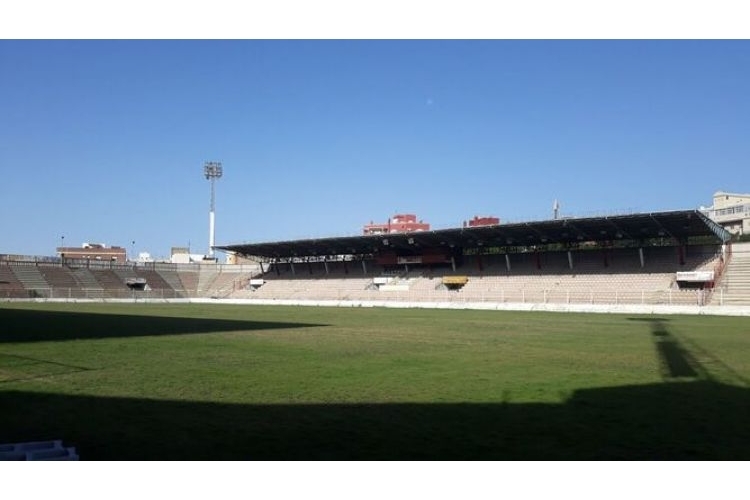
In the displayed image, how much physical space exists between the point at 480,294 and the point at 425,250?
15807 mm

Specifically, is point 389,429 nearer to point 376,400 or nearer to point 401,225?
point 376,400

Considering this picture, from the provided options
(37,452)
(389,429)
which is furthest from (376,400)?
(37,452)

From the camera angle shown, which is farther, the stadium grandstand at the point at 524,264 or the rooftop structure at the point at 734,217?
the rooftop structure at the point at 734,217

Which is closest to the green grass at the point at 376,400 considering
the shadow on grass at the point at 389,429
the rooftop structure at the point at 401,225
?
the shadow on grass at the point at 389,429

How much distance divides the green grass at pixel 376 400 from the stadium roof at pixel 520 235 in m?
39.9

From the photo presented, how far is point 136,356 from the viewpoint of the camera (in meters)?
18.3

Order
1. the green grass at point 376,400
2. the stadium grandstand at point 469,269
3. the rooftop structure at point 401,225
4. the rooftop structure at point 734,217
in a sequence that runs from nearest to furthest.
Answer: the green grass at point 376,400, the stadium grandstand at point 469,269, the rooftop structure at point 734,217, the rooftop structure at point 401,225

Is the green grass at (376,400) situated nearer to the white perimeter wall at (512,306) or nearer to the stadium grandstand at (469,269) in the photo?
the white perimeter wall at (512,306)

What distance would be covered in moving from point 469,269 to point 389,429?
2820 inches

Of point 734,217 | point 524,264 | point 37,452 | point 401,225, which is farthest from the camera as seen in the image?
point 401,225

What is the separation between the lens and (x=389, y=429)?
8.95 metres

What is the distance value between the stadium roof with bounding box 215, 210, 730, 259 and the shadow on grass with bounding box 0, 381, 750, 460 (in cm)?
5058

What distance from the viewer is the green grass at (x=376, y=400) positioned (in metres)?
7.99

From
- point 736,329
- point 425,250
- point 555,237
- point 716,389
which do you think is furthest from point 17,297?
point 716,389
